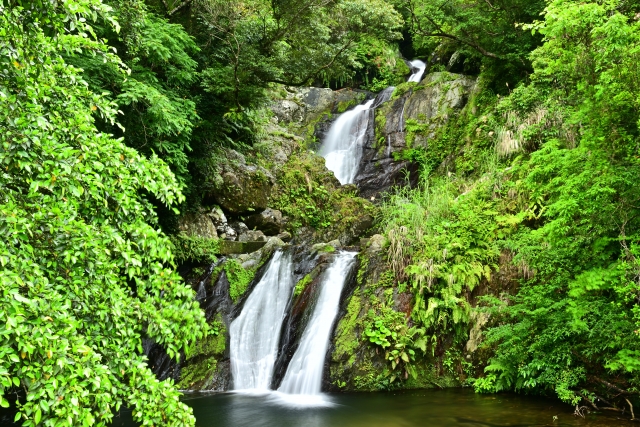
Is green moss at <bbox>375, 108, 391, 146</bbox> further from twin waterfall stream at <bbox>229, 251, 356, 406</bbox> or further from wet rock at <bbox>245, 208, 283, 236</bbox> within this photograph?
twin waterfall stream at <bbox>229, 251, 356, 406</bbox>

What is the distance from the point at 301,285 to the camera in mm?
10258

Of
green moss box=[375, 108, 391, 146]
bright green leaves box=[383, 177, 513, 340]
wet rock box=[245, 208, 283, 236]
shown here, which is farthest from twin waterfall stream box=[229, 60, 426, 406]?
green moss box=[375, 108, 391, 146]

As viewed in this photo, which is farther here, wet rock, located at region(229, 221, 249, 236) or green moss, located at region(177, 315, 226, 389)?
wet rock, located at region(229, 221, 249, 236)

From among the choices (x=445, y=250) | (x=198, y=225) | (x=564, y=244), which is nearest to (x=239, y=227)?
(x=198, y=225)

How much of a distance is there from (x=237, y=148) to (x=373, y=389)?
30.1 feet

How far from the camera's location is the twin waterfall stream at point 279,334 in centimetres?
845

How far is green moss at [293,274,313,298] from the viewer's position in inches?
400

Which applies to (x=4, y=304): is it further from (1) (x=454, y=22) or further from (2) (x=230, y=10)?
(1) (x=454, y=22)

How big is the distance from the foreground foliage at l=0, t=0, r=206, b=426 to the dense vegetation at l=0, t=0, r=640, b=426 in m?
0.01

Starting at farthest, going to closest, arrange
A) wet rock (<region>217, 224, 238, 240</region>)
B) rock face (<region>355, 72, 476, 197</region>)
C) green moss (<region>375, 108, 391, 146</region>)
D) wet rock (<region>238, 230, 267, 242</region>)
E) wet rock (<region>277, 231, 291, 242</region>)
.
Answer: green moss (<region>375, 108, 391, 146</region>)
rock face (<region>355, 72, 476, 197</region>)
wet rock (<region>277, 231, 291, 242</region>)
wet rock (<region>238, 230, 267, 242</region>)
wet rock (<region>217, 224, 238, 240</region>)

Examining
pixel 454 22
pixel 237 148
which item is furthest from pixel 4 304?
pixel 454 22

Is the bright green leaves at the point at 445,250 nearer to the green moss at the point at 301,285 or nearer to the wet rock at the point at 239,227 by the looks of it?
the green moss at the point at 301,285

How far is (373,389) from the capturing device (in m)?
7.95

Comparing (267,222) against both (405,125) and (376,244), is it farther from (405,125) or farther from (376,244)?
(405,125)
